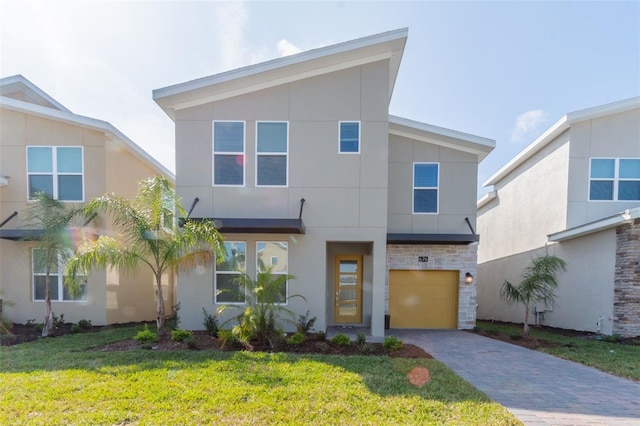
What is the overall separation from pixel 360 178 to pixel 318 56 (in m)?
3.46

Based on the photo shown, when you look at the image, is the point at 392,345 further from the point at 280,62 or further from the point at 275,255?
the point at 280,62

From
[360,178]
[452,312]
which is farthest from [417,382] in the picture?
[452,312]

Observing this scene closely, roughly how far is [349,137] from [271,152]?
2.24 meters

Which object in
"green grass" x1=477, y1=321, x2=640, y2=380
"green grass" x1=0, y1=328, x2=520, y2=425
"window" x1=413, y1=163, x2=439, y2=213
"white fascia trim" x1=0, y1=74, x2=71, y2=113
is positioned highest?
"white fascia trim" x1=0, y1=74, x2=71, y2=113

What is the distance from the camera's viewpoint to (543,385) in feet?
16.1

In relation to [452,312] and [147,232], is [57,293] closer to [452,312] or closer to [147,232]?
[147,232]

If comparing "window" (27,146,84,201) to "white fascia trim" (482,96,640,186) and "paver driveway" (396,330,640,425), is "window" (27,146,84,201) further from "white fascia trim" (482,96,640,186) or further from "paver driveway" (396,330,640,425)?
"white fascia trim" (482,96,640,186)

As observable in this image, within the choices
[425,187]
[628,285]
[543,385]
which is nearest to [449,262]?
[425,187]

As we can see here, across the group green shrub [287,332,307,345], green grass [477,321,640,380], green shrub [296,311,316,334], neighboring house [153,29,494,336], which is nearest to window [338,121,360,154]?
neighboring house [153,29,494,336]

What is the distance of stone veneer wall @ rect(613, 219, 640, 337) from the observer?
8219mm

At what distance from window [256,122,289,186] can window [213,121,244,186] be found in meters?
0.51

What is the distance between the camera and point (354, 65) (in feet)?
26.5

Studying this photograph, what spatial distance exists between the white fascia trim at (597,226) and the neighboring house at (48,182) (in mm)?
14855

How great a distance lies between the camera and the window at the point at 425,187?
10016mm
